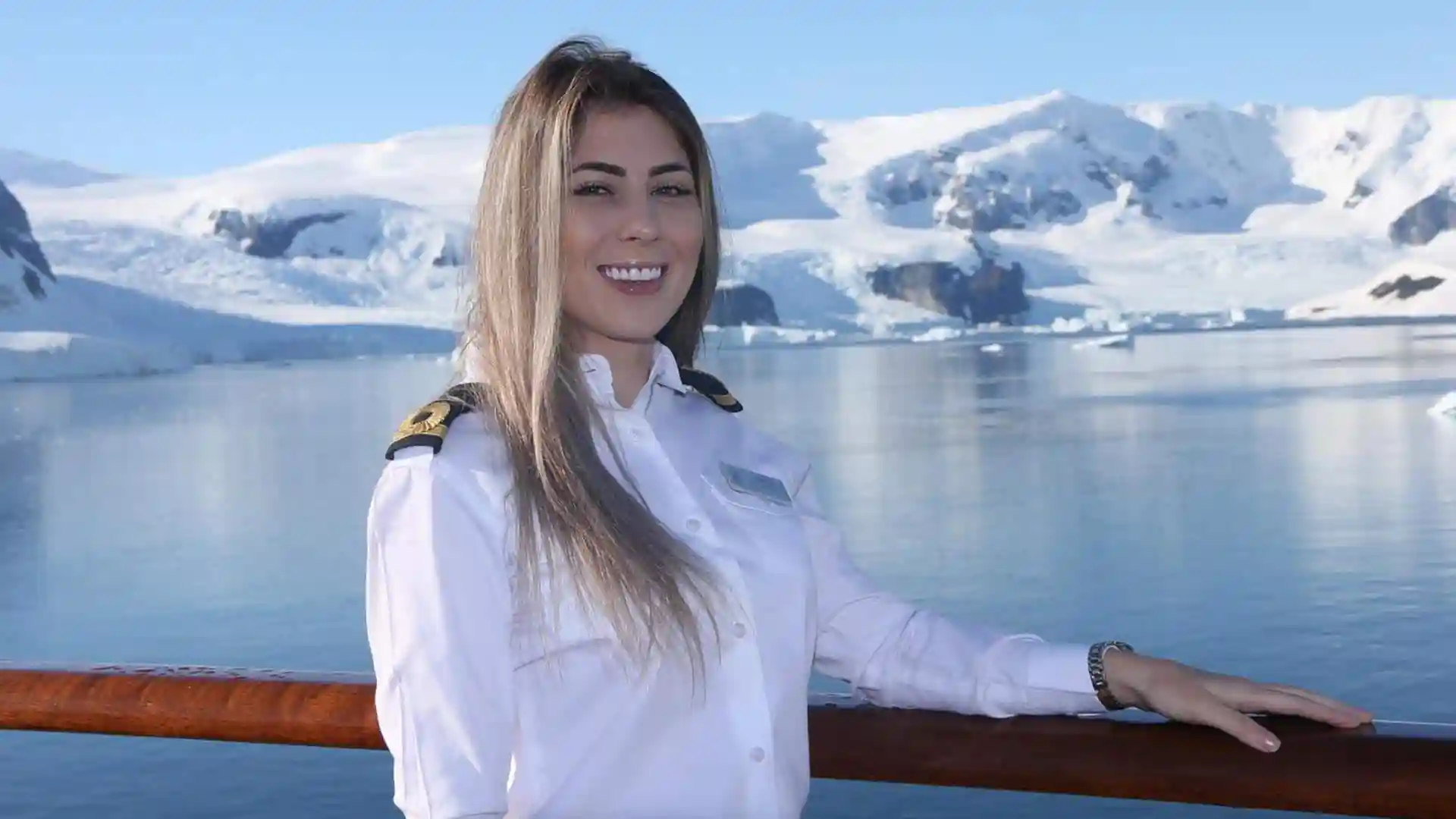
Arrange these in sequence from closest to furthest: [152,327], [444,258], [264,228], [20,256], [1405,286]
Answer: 1. [152,327]
2. [20,256]
3. [444,258]
4. [1405,286]
5. [264,228]

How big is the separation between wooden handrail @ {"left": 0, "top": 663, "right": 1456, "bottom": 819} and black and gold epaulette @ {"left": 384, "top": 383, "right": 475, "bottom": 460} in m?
0.19

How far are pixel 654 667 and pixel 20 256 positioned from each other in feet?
135

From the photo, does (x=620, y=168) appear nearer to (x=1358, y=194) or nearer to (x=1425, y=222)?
(x=1425, y=222)

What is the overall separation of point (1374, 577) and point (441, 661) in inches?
268

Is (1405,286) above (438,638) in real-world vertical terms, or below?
above

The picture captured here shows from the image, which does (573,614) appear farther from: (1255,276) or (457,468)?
(1255,276)

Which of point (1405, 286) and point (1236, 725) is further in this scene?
point (1405, 286)

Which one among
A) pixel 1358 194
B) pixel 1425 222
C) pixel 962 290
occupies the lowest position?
pixel 962 290

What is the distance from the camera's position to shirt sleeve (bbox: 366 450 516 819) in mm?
722

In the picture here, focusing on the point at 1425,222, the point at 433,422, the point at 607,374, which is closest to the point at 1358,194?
the point at 1425,222

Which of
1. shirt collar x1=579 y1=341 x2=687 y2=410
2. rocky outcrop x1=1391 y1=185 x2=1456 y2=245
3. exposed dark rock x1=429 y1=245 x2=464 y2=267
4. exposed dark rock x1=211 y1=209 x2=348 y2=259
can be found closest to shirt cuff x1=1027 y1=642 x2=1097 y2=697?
shirt collar x1=579 y1=341 x2=687 y2=410

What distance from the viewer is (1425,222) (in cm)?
5750

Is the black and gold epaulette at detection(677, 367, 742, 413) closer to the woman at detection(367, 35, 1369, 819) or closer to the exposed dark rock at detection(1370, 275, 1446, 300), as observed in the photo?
the woman at detection(367, 35, 1369, 819)

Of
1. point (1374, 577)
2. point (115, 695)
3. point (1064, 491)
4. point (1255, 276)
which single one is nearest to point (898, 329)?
point (1255, 276)
